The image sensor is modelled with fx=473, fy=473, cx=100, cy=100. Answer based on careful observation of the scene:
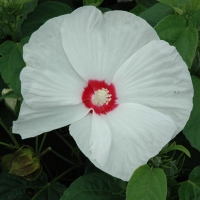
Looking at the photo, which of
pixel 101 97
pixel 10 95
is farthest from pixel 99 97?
pixel 10 95

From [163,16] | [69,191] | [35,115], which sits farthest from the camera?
[163,16]

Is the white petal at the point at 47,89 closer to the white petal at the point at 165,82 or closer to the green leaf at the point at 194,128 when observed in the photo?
the white petal at the point at 165,82

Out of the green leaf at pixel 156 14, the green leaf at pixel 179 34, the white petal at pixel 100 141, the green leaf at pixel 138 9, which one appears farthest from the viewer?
the green leaf at pixel 138 9

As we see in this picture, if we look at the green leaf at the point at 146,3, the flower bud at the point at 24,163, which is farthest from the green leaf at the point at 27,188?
the green leaf at the point at 146,3

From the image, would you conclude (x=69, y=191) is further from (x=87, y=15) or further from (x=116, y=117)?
(x=87, y=15)

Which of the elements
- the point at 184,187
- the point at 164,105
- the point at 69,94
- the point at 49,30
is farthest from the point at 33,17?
the point at 184,187

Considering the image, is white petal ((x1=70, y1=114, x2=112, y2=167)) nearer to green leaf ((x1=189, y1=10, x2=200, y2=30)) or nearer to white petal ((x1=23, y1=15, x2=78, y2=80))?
white petal ((x1=23, y1=15, x2=78, y2=80))

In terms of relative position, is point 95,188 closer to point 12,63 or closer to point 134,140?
point 134,140
